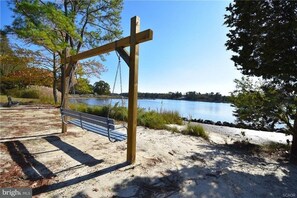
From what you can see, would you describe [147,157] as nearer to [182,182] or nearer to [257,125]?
[182,182]

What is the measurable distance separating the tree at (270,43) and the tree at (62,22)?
551cm

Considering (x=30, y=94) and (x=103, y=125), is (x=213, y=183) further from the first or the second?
(x=30, y=94)

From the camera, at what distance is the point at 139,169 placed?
3332mm

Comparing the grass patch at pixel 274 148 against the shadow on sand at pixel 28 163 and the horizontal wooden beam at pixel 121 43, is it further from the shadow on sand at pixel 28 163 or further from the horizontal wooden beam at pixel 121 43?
the shadow on sand at pixel 28 163

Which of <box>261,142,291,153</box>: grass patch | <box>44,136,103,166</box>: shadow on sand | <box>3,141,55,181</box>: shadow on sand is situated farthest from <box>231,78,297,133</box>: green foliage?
<box>3,141,55,181</box>: shadow on sand

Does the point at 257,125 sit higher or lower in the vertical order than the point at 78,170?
higher

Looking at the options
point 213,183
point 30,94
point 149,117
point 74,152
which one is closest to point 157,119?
point 149,117

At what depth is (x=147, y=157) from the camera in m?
3.91

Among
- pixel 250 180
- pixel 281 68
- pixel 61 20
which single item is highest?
pixel 61 20

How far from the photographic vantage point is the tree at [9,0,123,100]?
32.3 ft

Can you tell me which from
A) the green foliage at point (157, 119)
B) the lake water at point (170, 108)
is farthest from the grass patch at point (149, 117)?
the lake water at point (170, 108)

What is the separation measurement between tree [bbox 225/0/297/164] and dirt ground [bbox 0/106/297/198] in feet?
5.16

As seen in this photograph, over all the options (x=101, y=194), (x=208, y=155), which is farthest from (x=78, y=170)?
(x=208, y=155)

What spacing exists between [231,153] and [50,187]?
148 inches
